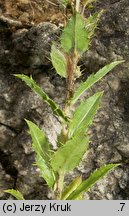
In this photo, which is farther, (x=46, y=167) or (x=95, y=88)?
(x=95, y=88)

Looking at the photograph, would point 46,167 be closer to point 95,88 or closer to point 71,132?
point 71,132

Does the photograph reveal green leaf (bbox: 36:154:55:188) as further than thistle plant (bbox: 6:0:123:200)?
Yes

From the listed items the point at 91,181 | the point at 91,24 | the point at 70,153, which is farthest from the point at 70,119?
the point at 91,24

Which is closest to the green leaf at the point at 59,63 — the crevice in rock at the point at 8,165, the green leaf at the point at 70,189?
the green leaf at the point at 70,189

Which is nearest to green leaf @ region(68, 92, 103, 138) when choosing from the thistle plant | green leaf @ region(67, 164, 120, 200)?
the thistle plant

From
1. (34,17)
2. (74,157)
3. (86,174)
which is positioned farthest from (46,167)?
(34,17)

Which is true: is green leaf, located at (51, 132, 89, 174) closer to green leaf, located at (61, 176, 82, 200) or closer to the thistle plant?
the thistle plant

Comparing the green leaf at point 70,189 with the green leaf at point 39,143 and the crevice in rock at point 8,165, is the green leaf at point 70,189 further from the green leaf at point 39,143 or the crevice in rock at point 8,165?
the crevice in rock at point 8,165
